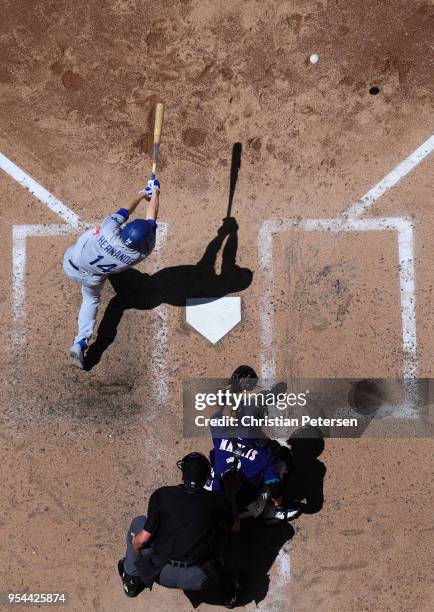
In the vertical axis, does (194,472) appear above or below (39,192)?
below

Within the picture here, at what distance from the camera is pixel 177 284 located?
294 inches

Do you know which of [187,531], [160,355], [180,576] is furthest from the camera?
[160,355]

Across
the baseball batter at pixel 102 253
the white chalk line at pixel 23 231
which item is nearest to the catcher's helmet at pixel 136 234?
the baseball batter at pixel 102 253

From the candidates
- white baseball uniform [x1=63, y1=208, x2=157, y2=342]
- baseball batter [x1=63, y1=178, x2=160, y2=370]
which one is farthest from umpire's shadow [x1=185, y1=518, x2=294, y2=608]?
white baseball uniform [x1=63, y1=208, x2=157, y2=342]

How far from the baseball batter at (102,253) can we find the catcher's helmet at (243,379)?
1.67m

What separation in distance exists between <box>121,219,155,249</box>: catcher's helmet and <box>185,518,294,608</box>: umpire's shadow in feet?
10.6

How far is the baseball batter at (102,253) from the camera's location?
6.26 meters

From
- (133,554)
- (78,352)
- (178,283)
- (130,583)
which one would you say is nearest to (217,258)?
(178,283)

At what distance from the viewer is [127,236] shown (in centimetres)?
620

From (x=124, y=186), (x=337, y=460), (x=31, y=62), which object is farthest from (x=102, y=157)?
(x=337, y=460)

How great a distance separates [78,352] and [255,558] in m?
2.97

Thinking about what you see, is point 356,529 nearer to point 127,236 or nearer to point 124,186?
point 127,236

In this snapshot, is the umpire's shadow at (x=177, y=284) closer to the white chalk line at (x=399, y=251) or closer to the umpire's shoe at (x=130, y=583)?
the white chalk line at (x=399, y=251)

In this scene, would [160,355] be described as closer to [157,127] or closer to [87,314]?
[87,314]
